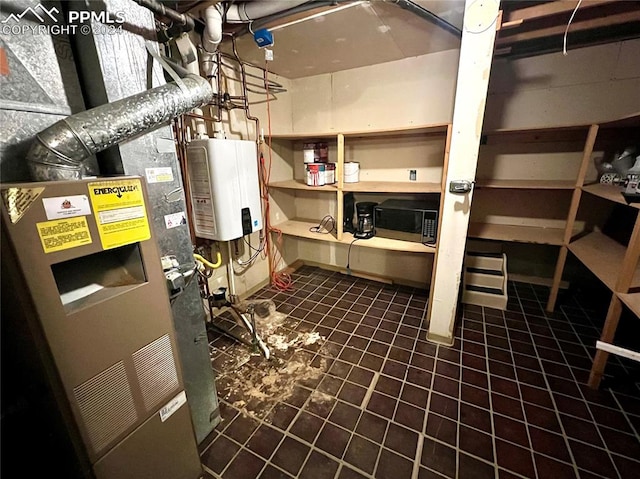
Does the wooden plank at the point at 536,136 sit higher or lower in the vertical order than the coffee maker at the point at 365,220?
higher

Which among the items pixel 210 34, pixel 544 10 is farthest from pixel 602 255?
pixel 210 34

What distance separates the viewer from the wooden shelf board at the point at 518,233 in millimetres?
2169

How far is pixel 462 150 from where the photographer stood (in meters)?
1.59

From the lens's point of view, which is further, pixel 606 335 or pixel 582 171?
pixel 582 171

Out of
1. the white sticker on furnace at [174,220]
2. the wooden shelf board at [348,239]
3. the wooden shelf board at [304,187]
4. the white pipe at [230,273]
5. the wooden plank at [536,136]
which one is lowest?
the white pipe at [230,273]

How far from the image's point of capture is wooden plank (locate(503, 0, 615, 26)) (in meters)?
1.40

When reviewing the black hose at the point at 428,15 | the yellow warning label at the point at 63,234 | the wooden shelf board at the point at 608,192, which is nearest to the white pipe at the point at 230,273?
the yellow warning label at the point at 63,234

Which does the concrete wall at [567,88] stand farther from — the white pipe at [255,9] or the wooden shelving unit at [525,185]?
the white pipe at [255,9]

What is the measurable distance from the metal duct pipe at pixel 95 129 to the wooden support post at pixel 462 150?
1472mm

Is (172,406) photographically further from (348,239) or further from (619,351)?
(619,351)

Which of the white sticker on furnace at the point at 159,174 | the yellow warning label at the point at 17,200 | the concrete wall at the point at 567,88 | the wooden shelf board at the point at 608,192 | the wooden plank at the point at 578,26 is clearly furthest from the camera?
the concrete wall at the point at 567,88

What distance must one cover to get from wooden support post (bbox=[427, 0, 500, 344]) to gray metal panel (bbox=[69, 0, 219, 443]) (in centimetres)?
154

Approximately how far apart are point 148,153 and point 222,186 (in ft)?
2.59

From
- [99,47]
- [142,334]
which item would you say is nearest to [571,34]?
[99,47]
